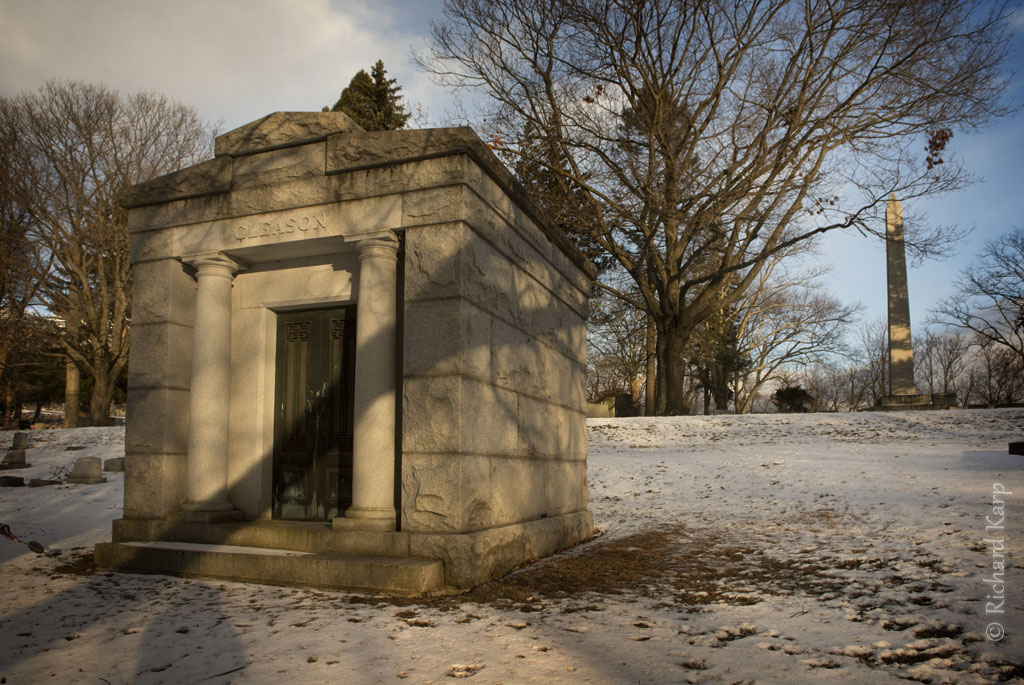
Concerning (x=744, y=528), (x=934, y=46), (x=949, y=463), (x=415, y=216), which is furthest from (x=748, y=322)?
(x=415, y=216)

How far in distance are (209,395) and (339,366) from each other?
1.21 metres

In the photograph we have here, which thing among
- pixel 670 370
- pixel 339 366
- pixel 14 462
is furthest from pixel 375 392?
pixel 670 370

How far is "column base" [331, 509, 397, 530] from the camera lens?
543 cm

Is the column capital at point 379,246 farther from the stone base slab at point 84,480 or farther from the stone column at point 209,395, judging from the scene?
the stone base slab at point 84,480

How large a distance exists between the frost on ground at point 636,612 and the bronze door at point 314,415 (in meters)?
1.25

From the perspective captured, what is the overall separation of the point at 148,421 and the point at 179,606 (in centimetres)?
246

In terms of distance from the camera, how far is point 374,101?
119 feet

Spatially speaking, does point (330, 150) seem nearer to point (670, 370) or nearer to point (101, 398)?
point (670, 370)

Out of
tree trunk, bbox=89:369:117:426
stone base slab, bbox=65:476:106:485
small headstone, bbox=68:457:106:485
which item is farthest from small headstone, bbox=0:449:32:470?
tree trunk, bbox=89:369:117:426

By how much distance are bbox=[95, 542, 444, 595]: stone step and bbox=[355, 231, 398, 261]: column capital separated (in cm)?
247

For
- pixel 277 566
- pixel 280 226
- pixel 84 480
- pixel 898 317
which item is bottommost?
pixel 84 480

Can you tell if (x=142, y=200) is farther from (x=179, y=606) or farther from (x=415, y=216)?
(x=179, y=606)

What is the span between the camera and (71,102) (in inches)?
996

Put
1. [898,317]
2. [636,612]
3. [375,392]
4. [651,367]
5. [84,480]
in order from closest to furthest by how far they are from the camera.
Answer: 1. [636,612]
2. [375,392]
3. [84,480]
4. [898,317]
5. [651,367]
